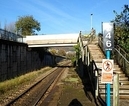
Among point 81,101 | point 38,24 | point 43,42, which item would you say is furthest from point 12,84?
point 38,24

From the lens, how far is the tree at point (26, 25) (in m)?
77.6

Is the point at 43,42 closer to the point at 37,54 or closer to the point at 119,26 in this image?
the point at 37,54

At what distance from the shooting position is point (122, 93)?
52.6ft

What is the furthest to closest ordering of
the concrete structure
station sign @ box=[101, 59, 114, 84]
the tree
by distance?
1. the tree
2. the concrete structure
3. station sign @ box=[101, 59, 114, 84]

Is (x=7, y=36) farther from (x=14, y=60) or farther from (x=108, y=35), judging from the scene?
(x=108, y=35)

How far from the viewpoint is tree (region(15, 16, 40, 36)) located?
254 feet

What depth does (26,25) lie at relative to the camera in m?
78.1

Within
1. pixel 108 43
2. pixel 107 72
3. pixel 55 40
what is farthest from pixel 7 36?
pixel 107 72

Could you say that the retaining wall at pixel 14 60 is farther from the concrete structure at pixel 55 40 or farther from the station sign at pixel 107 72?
the station sign at pixel 107 72

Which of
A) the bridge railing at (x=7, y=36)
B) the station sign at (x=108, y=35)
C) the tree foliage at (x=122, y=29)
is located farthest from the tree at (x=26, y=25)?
the station sign at (x=108, y=35)

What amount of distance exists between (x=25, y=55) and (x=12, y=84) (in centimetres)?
1866

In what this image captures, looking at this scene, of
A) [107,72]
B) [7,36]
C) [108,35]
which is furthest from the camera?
[7,36]

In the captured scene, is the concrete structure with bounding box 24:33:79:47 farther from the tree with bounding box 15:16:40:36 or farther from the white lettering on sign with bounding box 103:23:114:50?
the white lettering on sign with bounding box 103:23:114:50

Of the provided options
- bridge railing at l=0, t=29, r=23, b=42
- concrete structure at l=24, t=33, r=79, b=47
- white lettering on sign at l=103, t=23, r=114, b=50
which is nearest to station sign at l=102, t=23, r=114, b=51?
white lettering on sign at l=103, t=23, r=114, b=50
